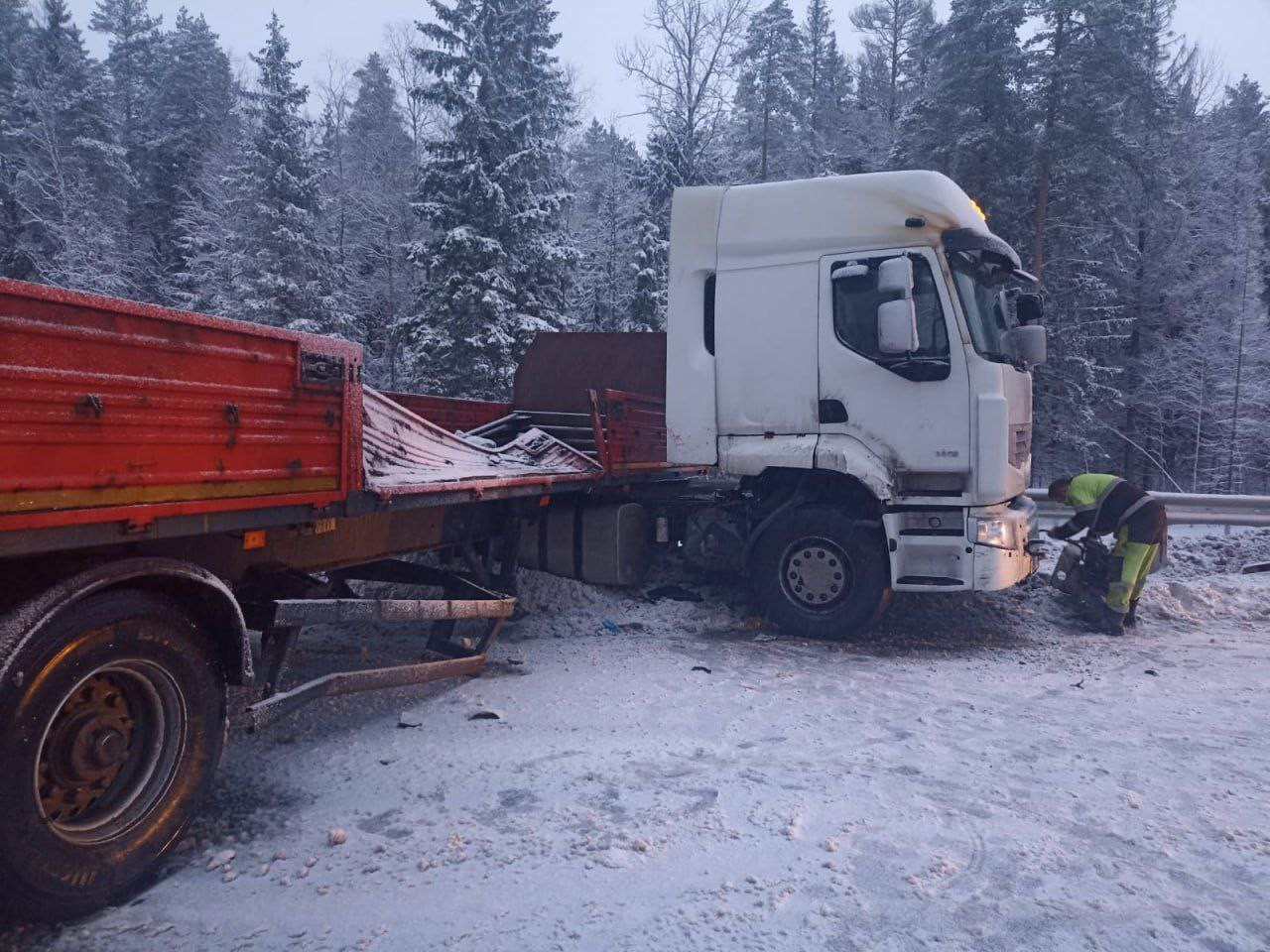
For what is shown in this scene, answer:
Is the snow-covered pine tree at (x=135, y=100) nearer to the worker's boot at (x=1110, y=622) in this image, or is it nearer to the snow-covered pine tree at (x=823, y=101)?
the snow-covered pine tree at (x=823, y=101)

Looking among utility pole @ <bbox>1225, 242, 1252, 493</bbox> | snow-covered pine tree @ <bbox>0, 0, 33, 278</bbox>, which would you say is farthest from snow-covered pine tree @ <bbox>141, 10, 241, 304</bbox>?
→ utility pole @ <bbox>1225, 242, 1252, 493</bbox>

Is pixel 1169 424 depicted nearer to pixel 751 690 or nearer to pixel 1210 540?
pixel 1210 540

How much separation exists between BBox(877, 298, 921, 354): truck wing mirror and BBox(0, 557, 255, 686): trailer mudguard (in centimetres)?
472

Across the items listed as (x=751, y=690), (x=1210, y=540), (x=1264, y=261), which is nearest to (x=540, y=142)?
(x=1210, y=540)

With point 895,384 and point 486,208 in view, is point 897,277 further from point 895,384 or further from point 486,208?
point 486,208

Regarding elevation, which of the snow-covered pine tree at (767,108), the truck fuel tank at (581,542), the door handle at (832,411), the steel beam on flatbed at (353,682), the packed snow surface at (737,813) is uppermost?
the snow-covered pine tree at (767,108)

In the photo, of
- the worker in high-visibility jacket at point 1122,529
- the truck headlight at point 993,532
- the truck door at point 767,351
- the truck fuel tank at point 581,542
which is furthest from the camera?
the truck fuel tank at point 581,542

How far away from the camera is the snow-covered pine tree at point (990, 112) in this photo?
1969cm

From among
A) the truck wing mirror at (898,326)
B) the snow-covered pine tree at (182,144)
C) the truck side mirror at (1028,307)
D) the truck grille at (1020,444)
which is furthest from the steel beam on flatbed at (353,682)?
the snow-covered pine tree at (182,144)

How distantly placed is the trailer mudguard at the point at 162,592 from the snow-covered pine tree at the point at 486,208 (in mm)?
16848

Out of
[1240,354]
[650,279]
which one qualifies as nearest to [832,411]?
[650,279]

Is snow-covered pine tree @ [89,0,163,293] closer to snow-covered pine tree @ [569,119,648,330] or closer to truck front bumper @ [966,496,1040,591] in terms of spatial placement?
snow-covered pine tree @ [569,119,648,330]

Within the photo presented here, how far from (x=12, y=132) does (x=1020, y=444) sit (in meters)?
33.8

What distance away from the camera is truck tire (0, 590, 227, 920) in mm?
2480
